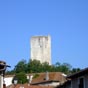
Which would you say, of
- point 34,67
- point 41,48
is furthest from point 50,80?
point 41,48

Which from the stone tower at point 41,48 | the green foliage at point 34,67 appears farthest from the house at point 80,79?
the stone tower at point 41,48

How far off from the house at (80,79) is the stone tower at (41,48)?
127 m

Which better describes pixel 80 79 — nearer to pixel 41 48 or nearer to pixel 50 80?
pixel 50 80

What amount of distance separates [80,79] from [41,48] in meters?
136

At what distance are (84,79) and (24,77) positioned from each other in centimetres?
6821

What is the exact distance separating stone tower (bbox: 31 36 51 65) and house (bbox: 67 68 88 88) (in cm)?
12743

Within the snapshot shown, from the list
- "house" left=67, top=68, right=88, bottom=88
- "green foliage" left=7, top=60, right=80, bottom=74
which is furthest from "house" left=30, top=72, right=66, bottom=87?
"house" left=67, top=68, right=88, bottom=88

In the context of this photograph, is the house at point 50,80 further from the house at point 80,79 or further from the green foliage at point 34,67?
the house at point 80,79

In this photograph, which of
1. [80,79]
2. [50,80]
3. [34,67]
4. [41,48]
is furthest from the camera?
[41,48]

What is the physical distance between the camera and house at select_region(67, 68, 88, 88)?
42.8 metres

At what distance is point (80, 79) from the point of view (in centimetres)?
4406

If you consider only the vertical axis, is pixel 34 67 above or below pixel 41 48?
below

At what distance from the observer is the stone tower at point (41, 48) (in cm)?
17600

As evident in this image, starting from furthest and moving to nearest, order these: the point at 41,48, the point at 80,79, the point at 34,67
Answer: the point at 41,48, the point at 34,67, the point at 80,79
